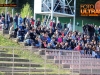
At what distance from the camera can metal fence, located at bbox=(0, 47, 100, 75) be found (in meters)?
22.1

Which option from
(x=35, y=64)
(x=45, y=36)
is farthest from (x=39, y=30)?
(x=35, y=64)

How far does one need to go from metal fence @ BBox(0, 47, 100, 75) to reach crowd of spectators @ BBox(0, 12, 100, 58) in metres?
2.07

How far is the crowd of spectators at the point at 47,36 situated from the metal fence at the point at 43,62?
6.80ft

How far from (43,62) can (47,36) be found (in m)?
4.43

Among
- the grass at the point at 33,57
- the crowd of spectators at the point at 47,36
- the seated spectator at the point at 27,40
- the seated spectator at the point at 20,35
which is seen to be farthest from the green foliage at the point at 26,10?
the grass at the point at 33,57

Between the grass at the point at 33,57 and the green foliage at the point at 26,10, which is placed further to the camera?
the green foliage at the point at 26,10

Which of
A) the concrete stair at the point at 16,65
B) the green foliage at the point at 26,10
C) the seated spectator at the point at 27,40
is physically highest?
the green foliage at the point at 26,10

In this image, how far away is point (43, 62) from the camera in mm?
23453

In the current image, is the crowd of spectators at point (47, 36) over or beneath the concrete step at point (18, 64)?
over

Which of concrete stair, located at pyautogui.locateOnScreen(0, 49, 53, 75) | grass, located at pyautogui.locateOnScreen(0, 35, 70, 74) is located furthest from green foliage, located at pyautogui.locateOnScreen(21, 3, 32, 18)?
concrete stair, located at pyautogui.locateOnScreen(0, 49, 53, 75)

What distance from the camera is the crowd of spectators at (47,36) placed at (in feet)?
86.9

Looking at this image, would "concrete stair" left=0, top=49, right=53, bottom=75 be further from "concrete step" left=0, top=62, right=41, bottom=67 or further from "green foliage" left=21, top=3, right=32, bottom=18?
"green foliage" left=21, top=3, right=32, bottom=18

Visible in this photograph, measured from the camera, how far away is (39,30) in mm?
28438

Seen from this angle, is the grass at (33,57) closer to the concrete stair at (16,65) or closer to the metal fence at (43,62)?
the metal fence at (43,62)
